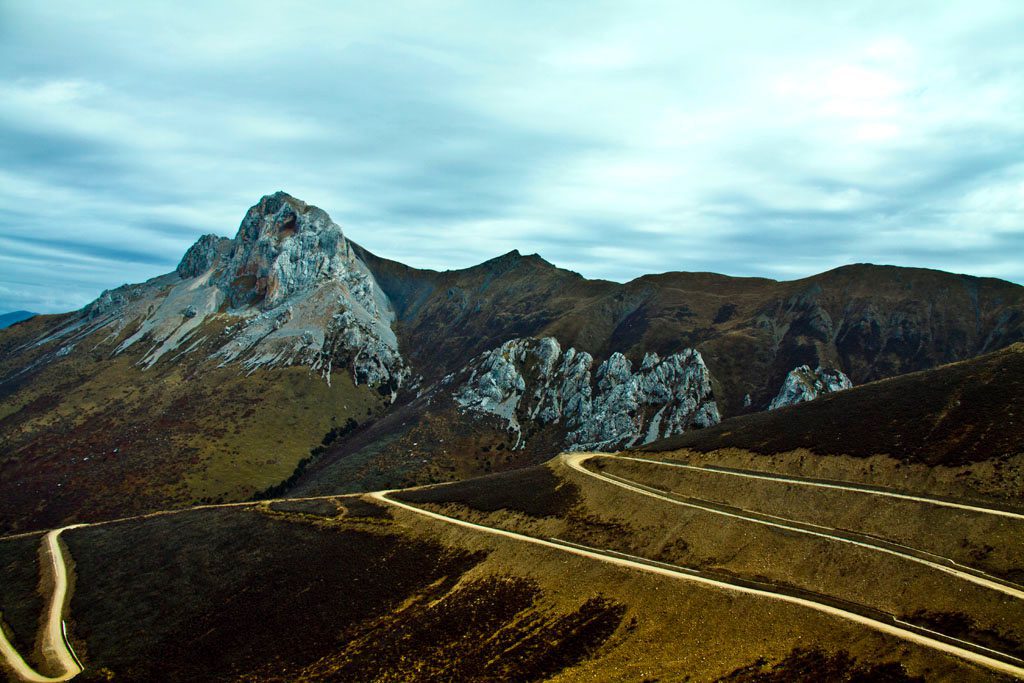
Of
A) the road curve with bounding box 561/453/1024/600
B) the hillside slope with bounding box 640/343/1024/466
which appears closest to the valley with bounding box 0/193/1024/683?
the road curve with bounding box 561/453/1024/600

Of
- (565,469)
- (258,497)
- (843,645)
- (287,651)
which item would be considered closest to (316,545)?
(287,651)

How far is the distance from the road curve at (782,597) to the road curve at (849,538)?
23.6ft

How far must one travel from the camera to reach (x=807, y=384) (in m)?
152

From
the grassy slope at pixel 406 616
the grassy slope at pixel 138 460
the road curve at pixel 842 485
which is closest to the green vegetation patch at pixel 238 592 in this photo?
the grassy slope at pixel 406 616

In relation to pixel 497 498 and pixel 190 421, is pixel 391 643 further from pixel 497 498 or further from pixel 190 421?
pixel 190 421

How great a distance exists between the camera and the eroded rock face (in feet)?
530

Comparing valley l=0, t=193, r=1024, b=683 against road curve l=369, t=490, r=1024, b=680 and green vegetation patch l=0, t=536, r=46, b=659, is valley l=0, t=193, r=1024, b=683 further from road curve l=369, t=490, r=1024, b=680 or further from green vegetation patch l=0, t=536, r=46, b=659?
green vegetation patch l=0, t=536, r=46, b=659

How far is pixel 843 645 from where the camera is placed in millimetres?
34344

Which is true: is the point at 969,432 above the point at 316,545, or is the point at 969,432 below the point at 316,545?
above

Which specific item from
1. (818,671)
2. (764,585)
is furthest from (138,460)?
(818,671)

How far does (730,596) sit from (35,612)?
7747cm

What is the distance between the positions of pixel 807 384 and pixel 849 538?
11970cm

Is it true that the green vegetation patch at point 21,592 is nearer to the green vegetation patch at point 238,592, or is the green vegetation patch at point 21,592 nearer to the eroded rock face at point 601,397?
the green vegetation patch at point 238,592

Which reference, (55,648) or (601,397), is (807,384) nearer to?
(601,397)
